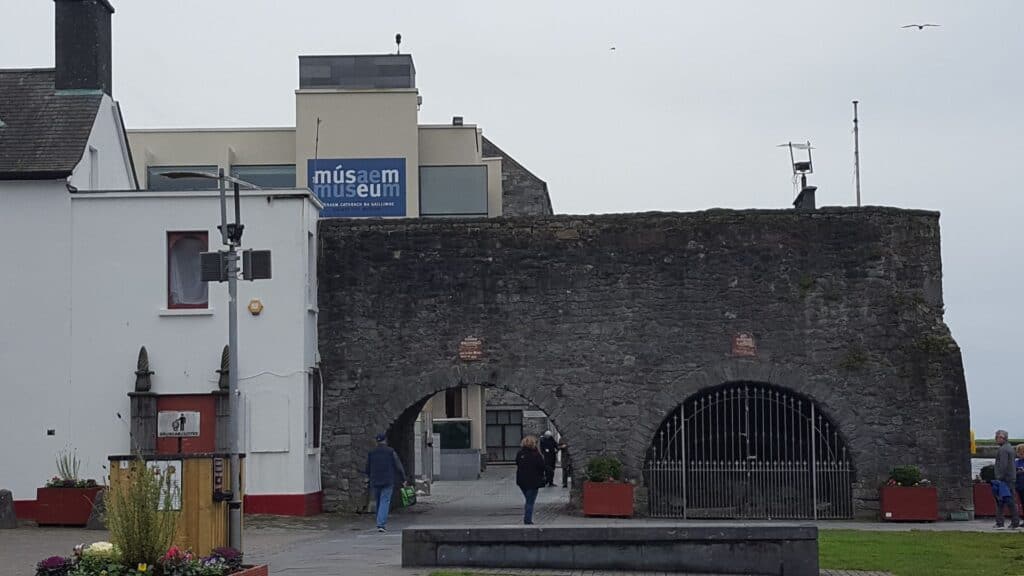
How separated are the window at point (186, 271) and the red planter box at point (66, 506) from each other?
12.3 ft

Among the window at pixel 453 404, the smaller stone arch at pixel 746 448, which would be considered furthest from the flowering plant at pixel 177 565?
the window at pixel 453 404

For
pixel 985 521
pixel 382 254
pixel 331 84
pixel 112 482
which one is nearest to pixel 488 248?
pixel 382 254

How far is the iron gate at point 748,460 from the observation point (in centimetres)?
2684

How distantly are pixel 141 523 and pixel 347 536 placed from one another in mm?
9343

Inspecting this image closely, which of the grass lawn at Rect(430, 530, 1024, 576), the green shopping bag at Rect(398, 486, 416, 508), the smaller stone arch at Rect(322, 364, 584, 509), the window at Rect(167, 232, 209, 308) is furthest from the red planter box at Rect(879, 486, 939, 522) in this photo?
the window at Rect(167, 232, 209, 308)

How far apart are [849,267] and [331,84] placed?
31086 millimetres

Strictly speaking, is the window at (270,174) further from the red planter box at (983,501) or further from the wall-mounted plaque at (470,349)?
the red planter box at (983,501)

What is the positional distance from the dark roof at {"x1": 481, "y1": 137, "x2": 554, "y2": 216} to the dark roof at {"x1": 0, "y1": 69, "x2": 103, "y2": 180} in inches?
1426

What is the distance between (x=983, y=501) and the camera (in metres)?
26.8

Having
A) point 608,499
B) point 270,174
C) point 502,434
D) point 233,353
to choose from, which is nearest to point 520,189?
point 502,434

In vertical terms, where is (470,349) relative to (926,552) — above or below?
above

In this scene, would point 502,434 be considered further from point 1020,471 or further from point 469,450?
point 1020,471

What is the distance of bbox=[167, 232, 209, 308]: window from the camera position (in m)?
26.5

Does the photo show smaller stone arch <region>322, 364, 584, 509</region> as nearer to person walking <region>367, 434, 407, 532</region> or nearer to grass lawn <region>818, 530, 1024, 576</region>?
person walking <region>367, 434, 407, 532</region>
